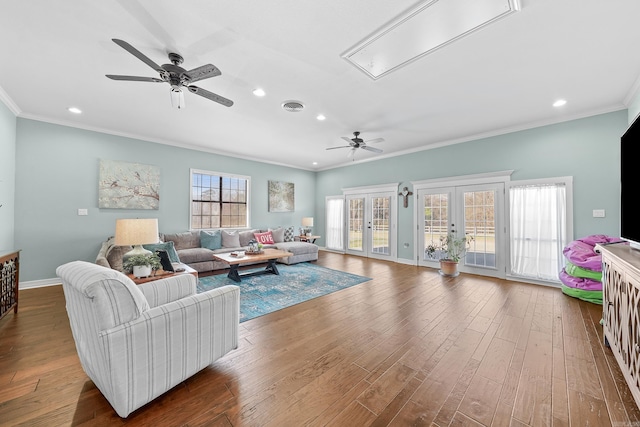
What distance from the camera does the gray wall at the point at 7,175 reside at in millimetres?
3490

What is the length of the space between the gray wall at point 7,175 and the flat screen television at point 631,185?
7.32 meters

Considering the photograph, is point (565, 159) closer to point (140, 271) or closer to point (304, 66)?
point (304, 66)

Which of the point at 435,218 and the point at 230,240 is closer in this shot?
the point at 435,218

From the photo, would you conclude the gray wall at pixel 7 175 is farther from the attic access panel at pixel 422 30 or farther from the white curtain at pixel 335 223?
the white curtain at pixel 335 223

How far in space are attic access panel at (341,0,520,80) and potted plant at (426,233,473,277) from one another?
3.95m

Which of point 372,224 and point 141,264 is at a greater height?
point 372,224

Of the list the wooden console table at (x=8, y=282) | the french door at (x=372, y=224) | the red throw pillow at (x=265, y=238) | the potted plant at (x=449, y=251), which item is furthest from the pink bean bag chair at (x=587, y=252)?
the wooden console table at (x=8, y=282)

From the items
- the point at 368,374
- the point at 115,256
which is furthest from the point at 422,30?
the point at 115,256

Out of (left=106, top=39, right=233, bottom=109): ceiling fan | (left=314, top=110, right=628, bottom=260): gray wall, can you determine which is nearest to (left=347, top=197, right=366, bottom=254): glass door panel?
(left=314, top=110, right=628, bottom=260): gray wall

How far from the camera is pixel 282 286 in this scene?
4.15 metres

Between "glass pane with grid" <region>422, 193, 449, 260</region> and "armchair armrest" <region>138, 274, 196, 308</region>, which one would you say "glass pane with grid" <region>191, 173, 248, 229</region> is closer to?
"armchair armrest" <region>138, 274, 196, 308</region>

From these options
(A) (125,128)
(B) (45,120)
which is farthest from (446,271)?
(B) (45,120)

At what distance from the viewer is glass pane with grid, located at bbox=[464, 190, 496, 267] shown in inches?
192

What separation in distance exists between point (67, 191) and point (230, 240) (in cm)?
302
